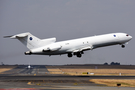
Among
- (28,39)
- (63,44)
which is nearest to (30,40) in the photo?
(28,39)

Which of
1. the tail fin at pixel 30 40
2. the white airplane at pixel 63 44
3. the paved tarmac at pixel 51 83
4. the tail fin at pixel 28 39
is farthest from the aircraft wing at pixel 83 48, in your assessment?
the tail fin at pixel 28 39

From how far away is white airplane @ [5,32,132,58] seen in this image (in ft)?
224

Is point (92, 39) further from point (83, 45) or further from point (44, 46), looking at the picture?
point (44, 46)

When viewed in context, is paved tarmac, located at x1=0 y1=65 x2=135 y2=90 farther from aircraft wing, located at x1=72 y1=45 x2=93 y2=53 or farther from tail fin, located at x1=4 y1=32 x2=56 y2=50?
tail fin, located at x1=4 y1=32 x2=56 y2=50

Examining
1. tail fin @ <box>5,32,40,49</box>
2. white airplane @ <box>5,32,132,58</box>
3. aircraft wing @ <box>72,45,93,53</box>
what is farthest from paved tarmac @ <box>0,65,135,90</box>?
tail fin @ <box>5,32,40,49</box>

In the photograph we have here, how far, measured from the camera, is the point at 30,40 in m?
69.3

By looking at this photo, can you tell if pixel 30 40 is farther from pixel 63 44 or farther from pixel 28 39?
pixel 63 44

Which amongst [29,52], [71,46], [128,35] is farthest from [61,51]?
[128,35]

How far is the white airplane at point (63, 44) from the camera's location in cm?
6825

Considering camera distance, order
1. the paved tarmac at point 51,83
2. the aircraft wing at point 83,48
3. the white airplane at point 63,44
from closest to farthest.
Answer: the paved tarmac at point 51,83 < the white airplane at point 63,44 < the aircraft wing at point 83,48

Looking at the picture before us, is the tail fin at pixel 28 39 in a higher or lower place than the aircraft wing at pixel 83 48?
higher

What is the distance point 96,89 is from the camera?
59438mm

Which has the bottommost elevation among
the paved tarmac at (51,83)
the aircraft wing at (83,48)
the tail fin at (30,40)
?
the paved tarmac at (51,83)

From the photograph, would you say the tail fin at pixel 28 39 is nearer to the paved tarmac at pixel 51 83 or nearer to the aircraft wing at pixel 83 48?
the paved tarmac at pixel 51 83
